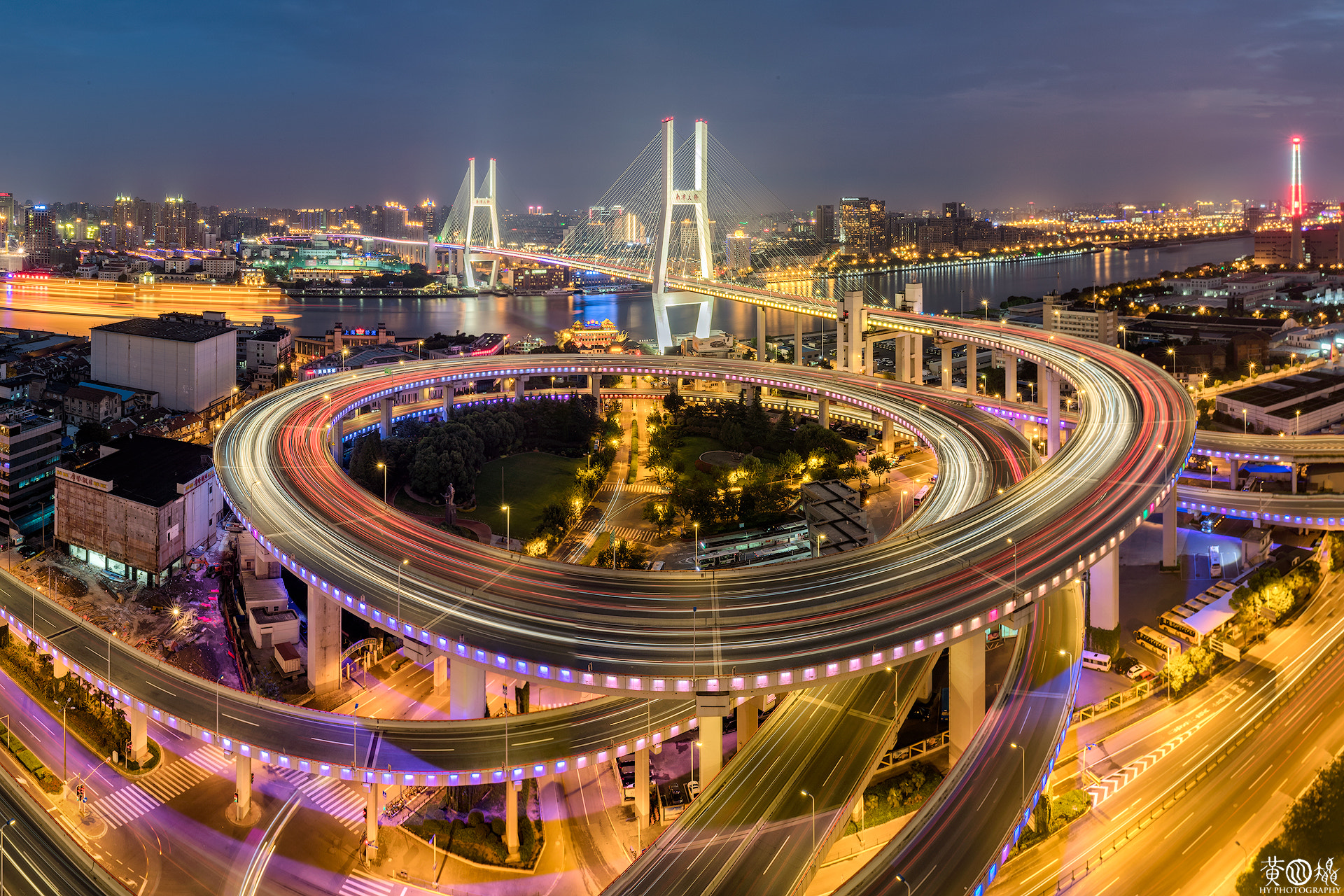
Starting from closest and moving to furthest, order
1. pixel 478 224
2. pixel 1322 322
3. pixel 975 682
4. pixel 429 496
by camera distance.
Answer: pixel 975 682 < pixel 429 496 < pixel 1322 322 < pixel 478 224

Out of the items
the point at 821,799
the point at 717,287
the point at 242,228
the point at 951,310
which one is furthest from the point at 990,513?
the point at 242,228

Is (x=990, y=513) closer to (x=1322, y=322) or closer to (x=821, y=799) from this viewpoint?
(x=821, y=799)

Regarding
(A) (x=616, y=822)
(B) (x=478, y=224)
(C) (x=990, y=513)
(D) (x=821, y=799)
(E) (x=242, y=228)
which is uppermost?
(E) (x=242, y=228)

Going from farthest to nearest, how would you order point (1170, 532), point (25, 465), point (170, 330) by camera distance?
1. point (170, 330)
2. point (25, 465)
3. point (1170, 532)

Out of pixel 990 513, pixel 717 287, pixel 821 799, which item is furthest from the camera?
pixel 717 287

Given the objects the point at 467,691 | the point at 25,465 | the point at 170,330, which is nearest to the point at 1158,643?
the point at 467,691

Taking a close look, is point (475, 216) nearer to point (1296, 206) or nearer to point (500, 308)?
point (500, 308)

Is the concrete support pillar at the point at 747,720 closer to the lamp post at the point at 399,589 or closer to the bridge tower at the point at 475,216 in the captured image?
the lamp post at the point at 399,589
